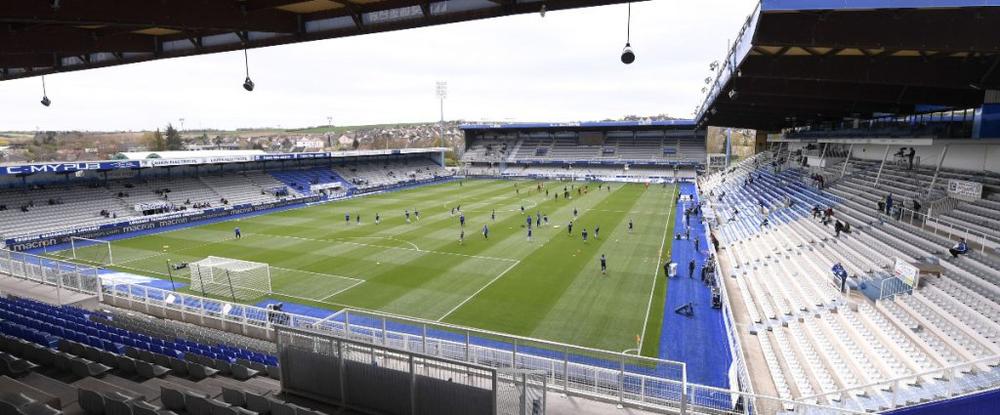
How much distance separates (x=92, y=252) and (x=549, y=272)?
2623 cm

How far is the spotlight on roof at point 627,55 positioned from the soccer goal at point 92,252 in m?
28.0

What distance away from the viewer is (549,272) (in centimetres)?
2377

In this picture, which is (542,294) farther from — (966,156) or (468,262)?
(966,156)

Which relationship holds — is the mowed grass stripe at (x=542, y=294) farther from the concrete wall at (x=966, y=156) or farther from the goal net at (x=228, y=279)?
the concrete wall at (x=966, y=156)

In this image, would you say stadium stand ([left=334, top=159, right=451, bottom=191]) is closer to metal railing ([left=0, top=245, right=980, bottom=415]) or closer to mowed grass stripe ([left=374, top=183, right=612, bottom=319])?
mowed grass stripe ([left=374, top=183, right=612, bottom=319])

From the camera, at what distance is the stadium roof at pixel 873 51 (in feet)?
30.0

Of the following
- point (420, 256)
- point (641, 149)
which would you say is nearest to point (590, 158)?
point (641, 149)

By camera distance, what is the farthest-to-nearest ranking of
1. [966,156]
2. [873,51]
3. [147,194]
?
[147,194] → [966,156] → [873,51]

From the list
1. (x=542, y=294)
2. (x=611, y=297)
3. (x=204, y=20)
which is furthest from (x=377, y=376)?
(x=611, y=297)

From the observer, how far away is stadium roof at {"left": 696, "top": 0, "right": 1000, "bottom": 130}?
9133 mm

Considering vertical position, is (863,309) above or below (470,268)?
above

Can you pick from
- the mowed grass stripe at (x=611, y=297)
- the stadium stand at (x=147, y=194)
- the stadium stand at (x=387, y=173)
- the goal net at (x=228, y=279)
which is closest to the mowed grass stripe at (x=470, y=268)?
the mowed grass stripe at (x=611, y=297)

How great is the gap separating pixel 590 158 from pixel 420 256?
5558 cm

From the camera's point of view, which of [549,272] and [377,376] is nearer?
[377,376]
